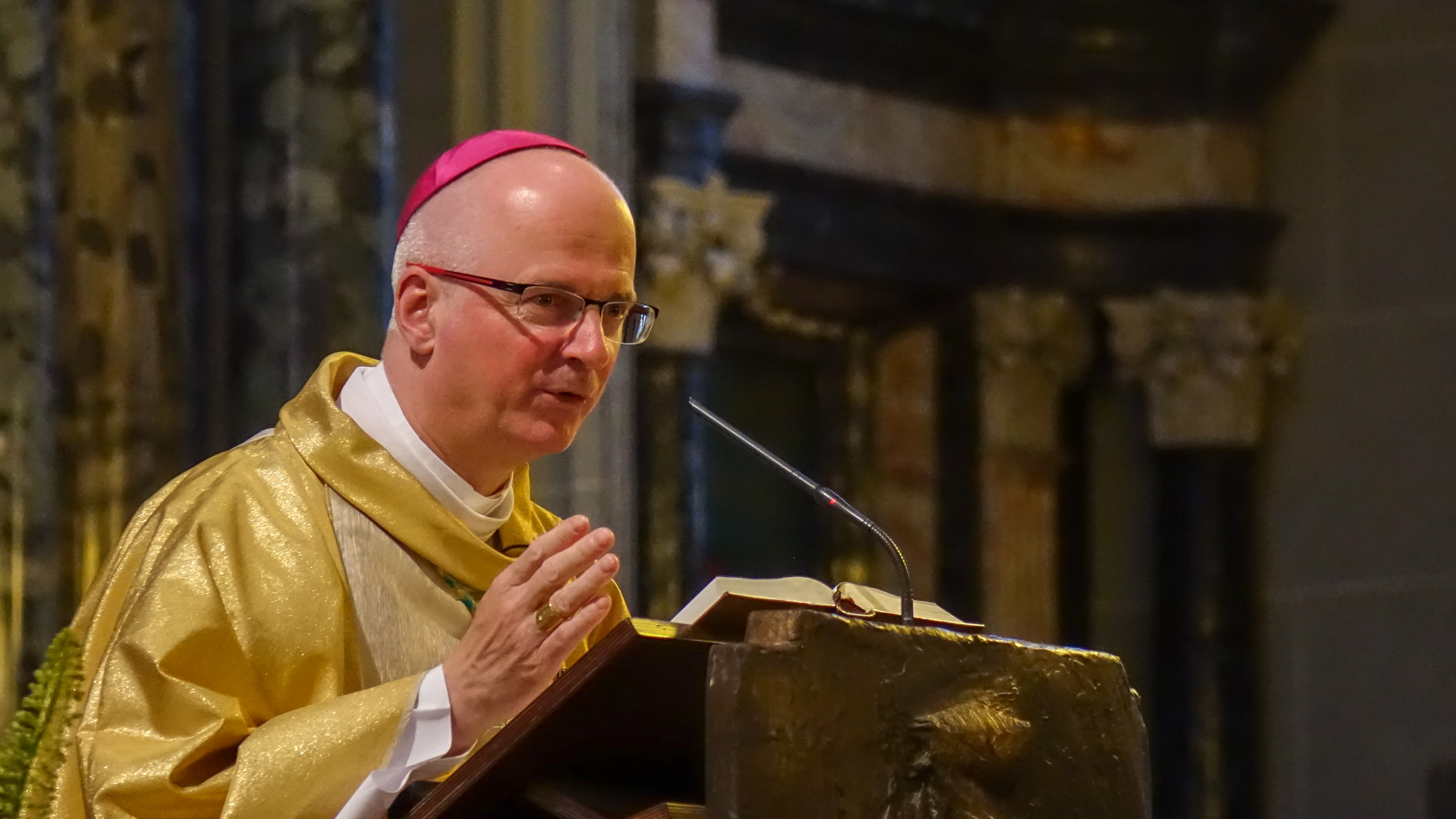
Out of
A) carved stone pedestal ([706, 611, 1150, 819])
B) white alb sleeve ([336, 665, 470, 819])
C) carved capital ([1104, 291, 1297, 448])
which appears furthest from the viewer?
carved capital ([1104, 291, 1297, 448])

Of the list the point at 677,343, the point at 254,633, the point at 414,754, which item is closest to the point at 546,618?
the point at 414,754

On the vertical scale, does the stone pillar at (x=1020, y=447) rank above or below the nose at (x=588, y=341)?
below

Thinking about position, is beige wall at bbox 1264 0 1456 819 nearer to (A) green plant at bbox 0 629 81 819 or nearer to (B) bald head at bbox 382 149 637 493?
(B) bald head at bbox 382 149 637 493

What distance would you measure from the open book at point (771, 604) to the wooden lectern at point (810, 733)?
0.02 m

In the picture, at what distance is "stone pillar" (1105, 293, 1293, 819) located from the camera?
722 cm

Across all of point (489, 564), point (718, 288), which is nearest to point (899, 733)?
point (489, 564)

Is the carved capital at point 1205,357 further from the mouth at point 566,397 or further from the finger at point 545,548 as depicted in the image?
the finger at point 545,548

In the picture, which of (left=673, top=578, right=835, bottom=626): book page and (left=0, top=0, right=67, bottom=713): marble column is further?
(left=0, top=0, right=67, bottom=713): marble column

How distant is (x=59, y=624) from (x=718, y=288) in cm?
249

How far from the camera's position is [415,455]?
8.79 ft

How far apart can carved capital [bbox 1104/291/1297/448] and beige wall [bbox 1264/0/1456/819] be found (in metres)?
0.14

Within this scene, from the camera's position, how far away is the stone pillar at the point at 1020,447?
745cm

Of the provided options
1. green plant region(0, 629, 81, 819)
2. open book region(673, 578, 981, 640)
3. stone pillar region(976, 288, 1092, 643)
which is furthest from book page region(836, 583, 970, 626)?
stone pillar region(976, 288, 1092, 643)

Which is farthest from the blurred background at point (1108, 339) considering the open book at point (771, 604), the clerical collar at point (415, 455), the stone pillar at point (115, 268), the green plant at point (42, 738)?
the open book at point (771, 604)
